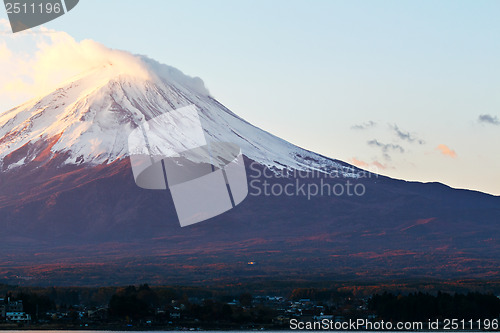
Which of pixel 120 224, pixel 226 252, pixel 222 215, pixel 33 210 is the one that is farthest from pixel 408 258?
pixel 33 210

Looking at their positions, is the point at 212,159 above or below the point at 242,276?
above

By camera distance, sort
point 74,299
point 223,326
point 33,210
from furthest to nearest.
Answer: point 33,210 → point 74,299 → point 223,326

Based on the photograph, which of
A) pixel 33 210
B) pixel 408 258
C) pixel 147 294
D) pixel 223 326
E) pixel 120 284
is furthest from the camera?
pixel 33 210

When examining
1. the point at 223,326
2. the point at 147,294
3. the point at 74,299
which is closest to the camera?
the point at 223,326

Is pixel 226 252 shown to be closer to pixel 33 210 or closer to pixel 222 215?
pixel 222 215

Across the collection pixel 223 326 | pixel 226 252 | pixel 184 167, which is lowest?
pixel 223 326

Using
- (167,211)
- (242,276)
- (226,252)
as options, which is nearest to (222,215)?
(167,211)

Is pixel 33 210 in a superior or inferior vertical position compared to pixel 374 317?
superior

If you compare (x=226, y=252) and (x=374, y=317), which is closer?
(x=374, y=317)

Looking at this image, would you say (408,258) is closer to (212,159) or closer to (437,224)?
(437,224)
